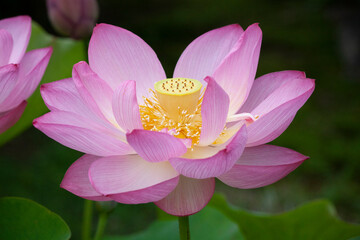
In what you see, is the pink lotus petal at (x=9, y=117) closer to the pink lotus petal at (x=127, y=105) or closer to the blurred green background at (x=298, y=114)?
the pink lotus petal at (x=127, y=105)

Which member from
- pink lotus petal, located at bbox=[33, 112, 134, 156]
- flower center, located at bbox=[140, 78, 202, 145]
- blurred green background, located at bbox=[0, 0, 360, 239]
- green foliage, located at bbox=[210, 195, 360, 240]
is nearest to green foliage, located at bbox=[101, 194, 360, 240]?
green foliage, located at bbox=[210, 195, 360, 240]

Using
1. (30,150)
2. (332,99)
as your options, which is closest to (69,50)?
(30,150)

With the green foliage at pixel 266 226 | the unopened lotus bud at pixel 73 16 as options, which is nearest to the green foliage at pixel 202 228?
the green foliage at pixel 266 226

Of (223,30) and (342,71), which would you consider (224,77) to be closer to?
(223,30)

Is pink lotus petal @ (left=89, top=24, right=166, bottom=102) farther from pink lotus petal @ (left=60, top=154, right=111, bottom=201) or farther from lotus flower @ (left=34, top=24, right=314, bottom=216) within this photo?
pink lotus petal @ (left=60, top=154, right=111, bottom=201)

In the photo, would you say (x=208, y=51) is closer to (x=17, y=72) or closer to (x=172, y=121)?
(x=172, y=121)

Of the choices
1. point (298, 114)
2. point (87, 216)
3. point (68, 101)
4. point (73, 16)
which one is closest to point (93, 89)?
point (68, 101)
